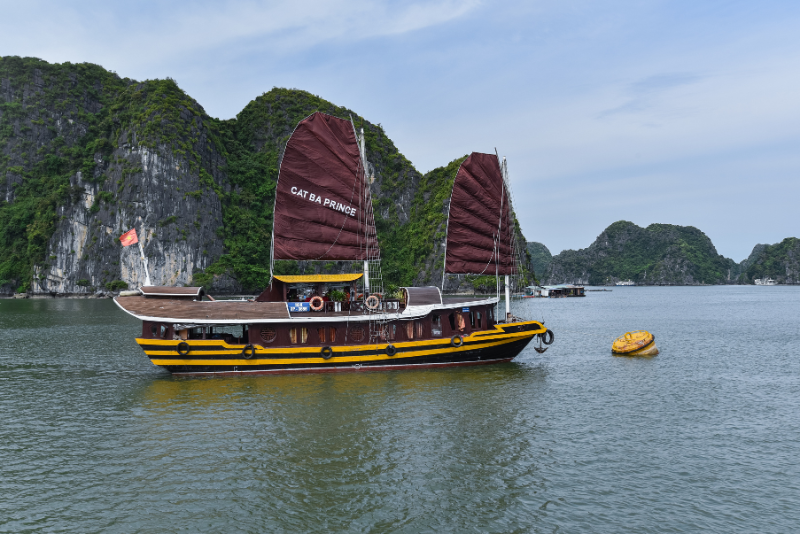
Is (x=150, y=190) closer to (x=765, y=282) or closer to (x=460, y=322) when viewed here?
(x=460, y=322)

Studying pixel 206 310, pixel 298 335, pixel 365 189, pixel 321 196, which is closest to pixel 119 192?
pixel 321 196

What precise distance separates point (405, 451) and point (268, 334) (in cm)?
1059

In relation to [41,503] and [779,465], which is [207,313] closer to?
[41,503]

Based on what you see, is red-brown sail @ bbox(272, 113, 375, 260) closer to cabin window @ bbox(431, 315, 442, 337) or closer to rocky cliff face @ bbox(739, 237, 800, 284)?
cabin window @ bbox(431, 315, 442, 337)

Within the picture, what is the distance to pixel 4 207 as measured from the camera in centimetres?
10531

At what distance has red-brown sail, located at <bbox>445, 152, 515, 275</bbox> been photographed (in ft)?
78.9

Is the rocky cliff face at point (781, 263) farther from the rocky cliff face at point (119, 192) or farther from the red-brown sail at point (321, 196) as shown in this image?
the red-brown sail at point (321, 196)

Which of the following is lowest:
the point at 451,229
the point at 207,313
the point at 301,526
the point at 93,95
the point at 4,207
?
the point at 301,526

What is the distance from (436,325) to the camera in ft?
74.5

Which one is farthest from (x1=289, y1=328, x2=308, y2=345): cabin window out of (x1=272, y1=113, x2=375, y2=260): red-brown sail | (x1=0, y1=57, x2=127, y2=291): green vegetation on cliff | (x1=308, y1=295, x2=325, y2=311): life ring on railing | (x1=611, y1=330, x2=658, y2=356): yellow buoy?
(x1=0, y1=57, x2=127, y2=291): green vegetation on cliff

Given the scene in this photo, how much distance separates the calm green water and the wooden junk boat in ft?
3.22

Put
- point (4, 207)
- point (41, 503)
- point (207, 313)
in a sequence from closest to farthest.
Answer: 1. point (41, 503)
2. point (207, 313)
3. point (4, 207)

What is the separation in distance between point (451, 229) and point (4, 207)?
118m

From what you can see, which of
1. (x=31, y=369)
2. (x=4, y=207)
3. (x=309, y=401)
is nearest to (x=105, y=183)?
(x=4, y=207)
